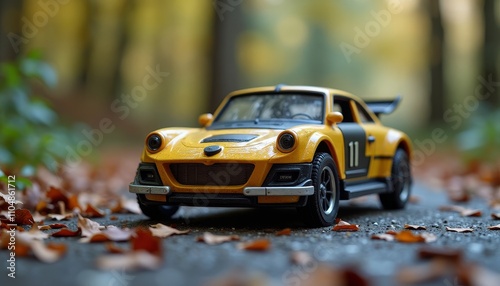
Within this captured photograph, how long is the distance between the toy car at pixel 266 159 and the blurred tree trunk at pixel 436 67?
13815 mm

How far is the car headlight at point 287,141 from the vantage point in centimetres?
526

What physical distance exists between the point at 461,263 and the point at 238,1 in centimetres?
1056

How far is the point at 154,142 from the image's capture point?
5.68 m

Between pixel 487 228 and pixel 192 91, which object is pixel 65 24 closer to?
pixel 192 91

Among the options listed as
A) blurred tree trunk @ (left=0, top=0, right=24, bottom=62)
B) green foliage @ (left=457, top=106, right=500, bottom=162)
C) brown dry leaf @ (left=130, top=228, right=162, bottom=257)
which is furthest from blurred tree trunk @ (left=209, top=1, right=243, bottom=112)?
brown dry leaf @ (left=130, top=228, right=162, bottom=257)

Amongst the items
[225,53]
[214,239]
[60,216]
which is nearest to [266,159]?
[214,239]

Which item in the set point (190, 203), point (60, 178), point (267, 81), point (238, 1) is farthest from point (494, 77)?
point (267, 81)

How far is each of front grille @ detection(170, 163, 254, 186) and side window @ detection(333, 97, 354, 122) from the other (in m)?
2.08

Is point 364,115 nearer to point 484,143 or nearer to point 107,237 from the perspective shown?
point 107,237


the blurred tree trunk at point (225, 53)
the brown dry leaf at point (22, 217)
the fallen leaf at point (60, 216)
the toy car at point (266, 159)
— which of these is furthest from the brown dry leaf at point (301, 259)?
the blurred tree trunk at point (225, 53)

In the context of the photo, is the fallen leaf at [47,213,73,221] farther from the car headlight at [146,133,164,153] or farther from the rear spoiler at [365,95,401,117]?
the rear spoiler at [365,95,401,117]

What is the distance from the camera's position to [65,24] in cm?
3030

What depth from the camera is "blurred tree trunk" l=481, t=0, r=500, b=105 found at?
17828 mm

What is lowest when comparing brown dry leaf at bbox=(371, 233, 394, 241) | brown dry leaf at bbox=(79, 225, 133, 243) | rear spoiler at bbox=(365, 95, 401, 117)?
brown dry leaf at bbox=(371, 233, 394, 241)
